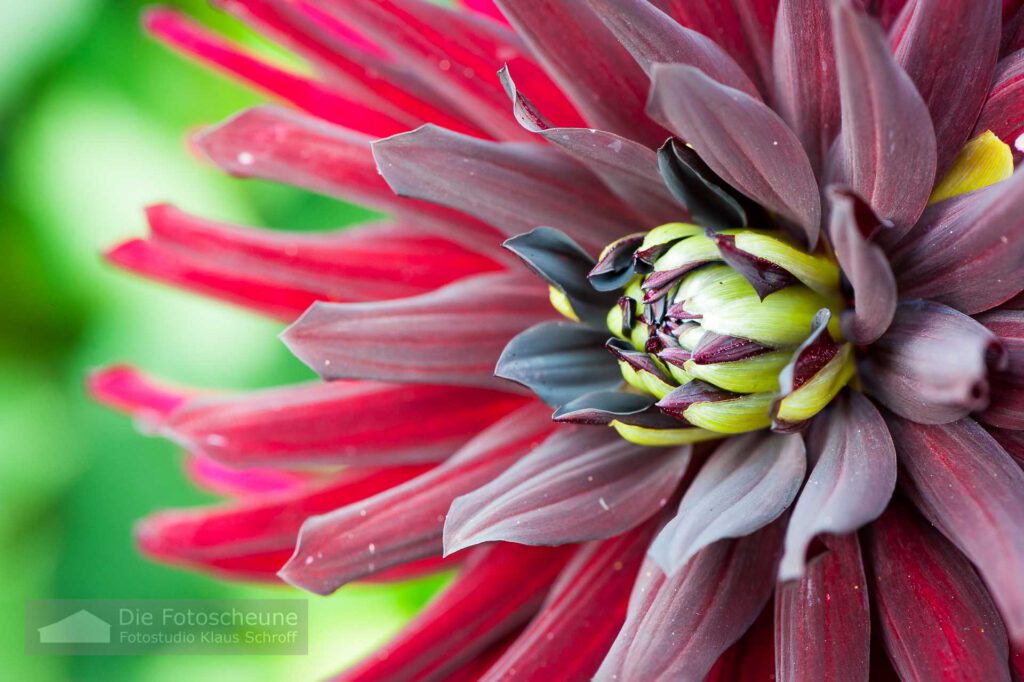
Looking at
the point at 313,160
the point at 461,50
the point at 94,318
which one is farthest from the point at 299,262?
the point at 94,318

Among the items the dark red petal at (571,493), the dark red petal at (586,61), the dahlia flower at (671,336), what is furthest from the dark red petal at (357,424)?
the dark red petal at (586,61)

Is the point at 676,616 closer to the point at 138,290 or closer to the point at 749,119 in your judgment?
the point at 749,119

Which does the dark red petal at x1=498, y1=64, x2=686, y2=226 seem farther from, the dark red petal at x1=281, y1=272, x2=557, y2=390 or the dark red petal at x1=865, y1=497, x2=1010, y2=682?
the dark red petal at x1=865, y1=497, x2=1010, y2=682

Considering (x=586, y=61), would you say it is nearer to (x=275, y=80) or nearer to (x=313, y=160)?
(x=313, y=160)

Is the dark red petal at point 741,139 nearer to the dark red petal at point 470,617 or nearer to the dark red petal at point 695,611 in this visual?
the dark red petal at point 695,611

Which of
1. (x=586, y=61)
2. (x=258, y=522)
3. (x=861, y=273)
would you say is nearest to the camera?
(x=861, y=273)

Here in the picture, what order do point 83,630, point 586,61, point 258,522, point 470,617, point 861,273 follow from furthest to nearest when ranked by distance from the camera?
point 83,630, point 258,522, point 470,617, point 586,61, point 861,273

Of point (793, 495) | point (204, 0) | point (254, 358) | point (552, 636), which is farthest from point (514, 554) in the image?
point (204, 0)
